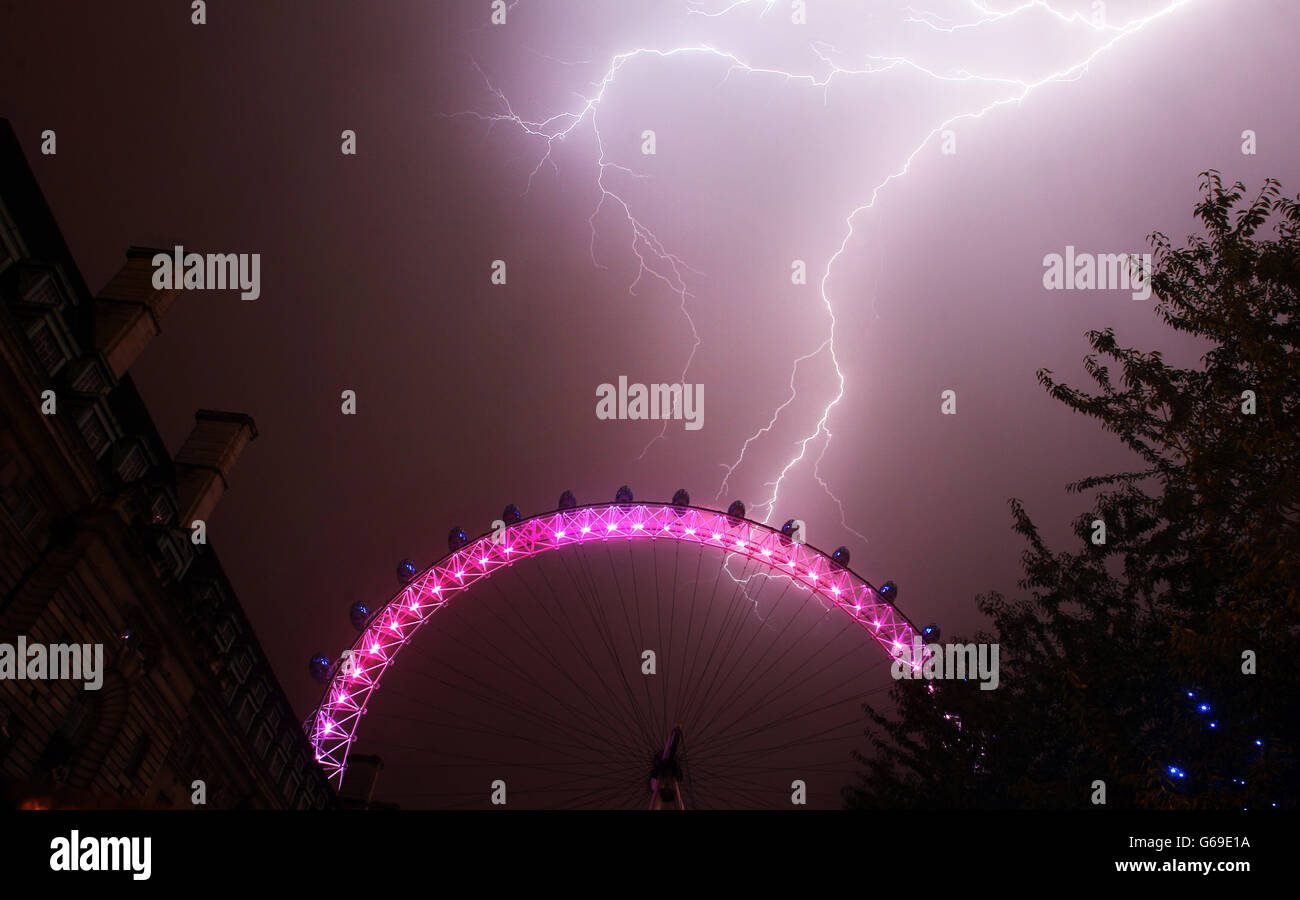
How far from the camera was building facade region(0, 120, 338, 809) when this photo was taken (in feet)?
57.5

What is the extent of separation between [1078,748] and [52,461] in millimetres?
25521

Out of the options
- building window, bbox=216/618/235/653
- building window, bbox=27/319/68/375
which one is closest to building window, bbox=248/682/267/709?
building window, bbox=216/618/235/653

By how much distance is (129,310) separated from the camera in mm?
24156

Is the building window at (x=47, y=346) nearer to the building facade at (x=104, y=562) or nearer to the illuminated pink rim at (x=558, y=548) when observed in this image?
the building facade at (x=104, y=562)

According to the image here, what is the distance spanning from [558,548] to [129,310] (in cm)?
1625

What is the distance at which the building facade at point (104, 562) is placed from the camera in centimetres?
1753

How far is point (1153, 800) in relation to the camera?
1060 centimetres

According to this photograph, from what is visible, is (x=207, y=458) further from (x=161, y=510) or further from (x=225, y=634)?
(x=225, y=634)

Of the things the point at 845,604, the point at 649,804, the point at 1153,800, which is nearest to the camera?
the point at 1153,800

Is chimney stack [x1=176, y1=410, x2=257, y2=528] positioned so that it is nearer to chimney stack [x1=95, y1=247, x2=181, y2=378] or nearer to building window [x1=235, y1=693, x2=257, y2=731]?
chimney stack [x1=95, y1=247, x2=181, y2=378]

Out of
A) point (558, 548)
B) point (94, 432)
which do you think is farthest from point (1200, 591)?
point (94, 432)

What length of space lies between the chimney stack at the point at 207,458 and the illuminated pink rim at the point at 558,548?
7.14 m
